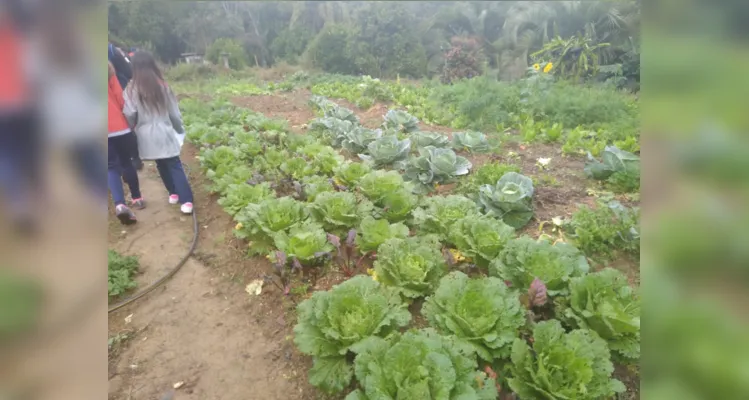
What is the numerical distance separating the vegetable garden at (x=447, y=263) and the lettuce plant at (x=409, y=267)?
0.4 inches

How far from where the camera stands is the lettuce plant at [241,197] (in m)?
4.20

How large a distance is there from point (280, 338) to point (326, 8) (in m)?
26.2

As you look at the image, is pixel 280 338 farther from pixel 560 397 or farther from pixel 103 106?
pixel 103 106

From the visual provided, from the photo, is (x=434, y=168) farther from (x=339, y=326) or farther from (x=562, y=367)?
(x=562, y=367)

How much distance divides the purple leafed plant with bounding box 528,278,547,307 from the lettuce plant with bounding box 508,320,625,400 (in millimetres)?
244

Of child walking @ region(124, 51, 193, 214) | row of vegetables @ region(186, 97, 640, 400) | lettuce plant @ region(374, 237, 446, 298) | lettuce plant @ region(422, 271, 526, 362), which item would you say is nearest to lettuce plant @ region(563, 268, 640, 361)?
row of vegetables @ region(186, 97, 640, 400)

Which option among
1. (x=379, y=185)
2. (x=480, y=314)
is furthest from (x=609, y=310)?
(x=379, y=185)

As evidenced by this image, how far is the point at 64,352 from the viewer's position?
462 millimetres

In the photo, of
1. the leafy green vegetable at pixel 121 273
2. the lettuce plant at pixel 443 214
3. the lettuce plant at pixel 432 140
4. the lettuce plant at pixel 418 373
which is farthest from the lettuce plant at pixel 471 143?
the leafy green vegetable at pixel 121 273

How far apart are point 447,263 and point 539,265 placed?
0.75m

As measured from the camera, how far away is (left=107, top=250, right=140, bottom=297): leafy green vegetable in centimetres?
323

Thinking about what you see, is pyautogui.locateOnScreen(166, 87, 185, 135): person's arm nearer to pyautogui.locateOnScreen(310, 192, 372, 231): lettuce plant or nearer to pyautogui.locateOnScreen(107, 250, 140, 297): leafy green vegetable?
pyautogui.locateOnScreen(107, 250, 140, 297): leafy green vegetable

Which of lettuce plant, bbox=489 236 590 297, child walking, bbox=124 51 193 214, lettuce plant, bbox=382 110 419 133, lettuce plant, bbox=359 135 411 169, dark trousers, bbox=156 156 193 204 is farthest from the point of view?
lettuce plant, bbox=382 110 419 133

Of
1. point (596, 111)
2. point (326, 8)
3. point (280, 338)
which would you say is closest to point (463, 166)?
point (280, 338)
